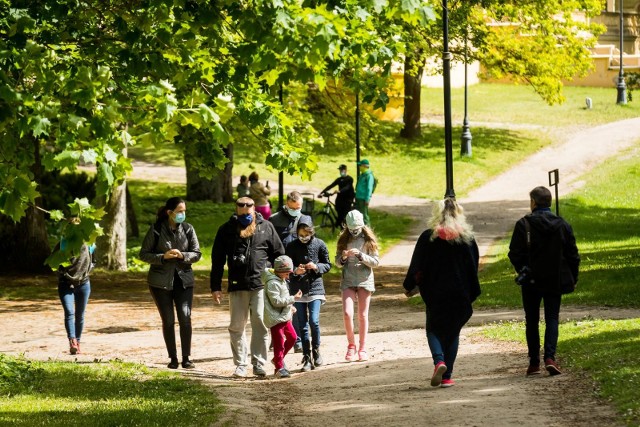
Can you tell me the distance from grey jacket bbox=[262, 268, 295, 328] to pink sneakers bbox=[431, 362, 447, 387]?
2318mm

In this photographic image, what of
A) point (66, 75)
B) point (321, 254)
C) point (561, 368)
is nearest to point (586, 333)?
point (561, 368)

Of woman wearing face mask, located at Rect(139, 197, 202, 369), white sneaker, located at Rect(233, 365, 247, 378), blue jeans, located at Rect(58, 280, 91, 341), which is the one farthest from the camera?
blue jeans, located at Rect(58, 280, 91, 341)

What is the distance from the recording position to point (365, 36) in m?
11.6

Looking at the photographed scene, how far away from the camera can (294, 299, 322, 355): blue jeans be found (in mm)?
14130

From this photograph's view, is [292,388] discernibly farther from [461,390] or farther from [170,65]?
[170,65]

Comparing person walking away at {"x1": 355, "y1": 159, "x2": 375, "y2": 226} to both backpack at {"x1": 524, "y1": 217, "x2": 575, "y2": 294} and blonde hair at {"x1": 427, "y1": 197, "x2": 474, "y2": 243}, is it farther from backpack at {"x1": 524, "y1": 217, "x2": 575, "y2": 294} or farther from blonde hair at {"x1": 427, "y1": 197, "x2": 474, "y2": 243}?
blonde hair at {"x1": 427, "y1": 197, "x2": 474, "y2": 243}

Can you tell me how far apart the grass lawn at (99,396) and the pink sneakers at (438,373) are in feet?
6.38

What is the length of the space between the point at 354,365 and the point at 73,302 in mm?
3817

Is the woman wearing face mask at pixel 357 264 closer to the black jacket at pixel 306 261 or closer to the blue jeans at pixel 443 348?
the black jacket at pixel 306 261

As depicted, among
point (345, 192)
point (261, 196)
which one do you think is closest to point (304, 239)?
point (261, 196)

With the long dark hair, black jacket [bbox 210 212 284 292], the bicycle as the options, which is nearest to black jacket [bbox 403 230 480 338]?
black jacket [bbox 210 212 284 292]

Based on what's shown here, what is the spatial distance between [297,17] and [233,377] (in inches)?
213

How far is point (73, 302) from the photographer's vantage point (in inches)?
621

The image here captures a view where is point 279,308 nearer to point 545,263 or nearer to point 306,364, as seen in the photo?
point 306,364
